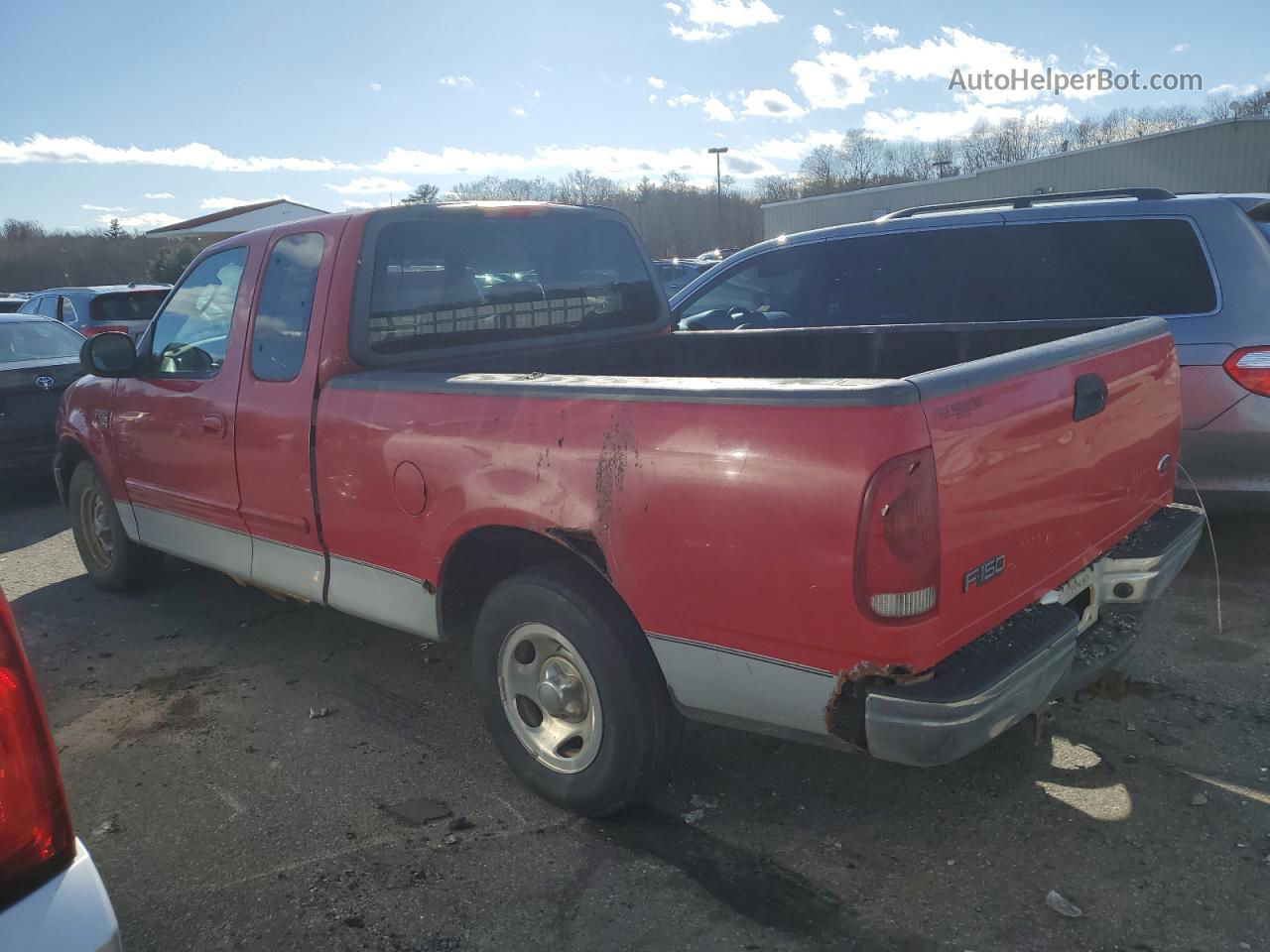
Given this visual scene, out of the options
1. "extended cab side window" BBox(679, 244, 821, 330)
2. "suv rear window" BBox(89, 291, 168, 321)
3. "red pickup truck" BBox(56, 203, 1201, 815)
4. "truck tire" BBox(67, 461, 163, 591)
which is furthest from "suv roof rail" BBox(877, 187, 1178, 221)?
"suv rear window" BBox(89, 291, 168, 321)

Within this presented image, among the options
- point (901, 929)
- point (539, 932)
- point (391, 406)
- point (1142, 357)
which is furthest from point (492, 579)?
point (1142, 357)

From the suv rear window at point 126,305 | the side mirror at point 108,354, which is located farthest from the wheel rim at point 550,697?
the suv rear window at point 126,305

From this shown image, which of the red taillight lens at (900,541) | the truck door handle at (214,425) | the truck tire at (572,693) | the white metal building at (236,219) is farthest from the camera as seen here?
the white metal building at (236,219)

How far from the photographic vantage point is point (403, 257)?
3.77m

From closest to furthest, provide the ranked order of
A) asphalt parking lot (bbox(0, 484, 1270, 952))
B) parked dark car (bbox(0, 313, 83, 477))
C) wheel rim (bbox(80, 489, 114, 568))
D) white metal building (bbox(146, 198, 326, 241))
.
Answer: asphalt parking lot (bbox(0, 484, 1270, 952)) → wheel rim (bbox(80, 489, 114, 568)) → parked dark car (bbox(0, 313, 83, 477)) → white metal building (bbox(146, 198, 326, 241))

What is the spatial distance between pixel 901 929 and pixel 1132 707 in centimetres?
169

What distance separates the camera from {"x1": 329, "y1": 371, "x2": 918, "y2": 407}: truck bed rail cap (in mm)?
2152

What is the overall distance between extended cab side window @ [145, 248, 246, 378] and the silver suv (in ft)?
7.59

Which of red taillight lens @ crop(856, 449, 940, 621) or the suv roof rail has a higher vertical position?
the suv roof rail

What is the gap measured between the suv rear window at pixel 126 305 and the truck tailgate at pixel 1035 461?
1287cm

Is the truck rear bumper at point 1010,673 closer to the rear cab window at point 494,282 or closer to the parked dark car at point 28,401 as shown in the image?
the rear cab window at point 494,282

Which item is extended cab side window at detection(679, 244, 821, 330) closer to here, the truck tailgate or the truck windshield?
the truck windshield

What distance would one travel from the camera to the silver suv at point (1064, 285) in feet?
15.0

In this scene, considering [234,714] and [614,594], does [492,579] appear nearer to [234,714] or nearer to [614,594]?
[614,594]
